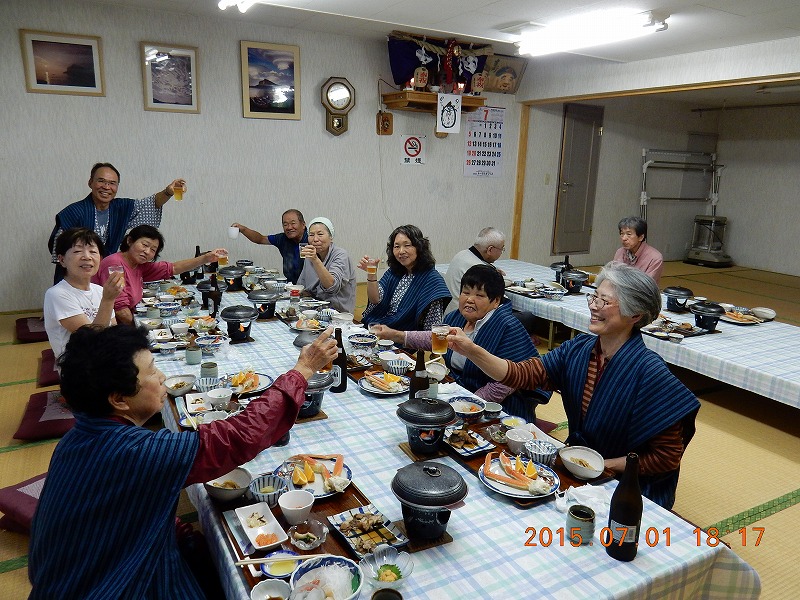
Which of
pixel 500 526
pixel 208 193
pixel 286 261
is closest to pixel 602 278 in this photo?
pixel 500 526

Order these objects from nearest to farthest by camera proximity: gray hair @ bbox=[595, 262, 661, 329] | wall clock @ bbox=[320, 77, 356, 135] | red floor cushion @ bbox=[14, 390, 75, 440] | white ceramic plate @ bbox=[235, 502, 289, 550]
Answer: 1. white ceramic plate @ bbox=[235, 502, 289, 550]
2. gray hair @ bbox=[595, 262, 661, 329]
3. red floor cushion @ bbox=[14, 390, 75, 440]
4. wall clock @ bbox=[320, 77, 356, 135]

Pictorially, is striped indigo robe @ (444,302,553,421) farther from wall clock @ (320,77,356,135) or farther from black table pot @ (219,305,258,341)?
wall clock @ (320,77,356,135)

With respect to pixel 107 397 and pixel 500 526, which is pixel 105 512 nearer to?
pixel 107 397

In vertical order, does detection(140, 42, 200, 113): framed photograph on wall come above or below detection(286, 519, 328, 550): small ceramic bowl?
above

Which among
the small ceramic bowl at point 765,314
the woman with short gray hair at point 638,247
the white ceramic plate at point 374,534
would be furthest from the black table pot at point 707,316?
the white ceramic plate at point 374,534

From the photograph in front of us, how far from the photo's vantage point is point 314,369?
5.33 ft

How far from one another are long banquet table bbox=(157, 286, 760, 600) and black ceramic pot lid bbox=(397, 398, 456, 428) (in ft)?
0.53

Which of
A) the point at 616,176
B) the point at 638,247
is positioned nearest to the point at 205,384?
the point at 638,247

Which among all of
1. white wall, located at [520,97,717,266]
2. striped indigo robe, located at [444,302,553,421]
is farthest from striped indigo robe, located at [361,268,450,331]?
white wall, located at [520,97,717,266]

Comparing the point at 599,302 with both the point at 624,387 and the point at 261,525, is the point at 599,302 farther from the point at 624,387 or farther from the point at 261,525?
the point at 261,525

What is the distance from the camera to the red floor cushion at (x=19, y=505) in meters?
2.24

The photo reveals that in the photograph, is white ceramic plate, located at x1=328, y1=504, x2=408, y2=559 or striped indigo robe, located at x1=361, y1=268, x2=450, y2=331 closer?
white ceramic plate, located at x1=328, y1=504, x2=408, y2=559

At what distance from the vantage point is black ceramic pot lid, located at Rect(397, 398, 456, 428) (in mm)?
1632

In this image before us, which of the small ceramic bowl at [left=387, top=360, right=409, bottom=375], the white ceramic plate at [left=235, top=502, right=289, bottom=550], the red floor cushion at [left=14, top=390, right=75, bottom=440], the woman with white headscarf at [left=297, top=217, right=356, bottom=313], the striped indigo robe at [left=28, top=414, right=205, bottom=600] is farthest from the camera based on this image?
the woman with white headscarf at [left=297, top=217, right=356, bottom=313]
